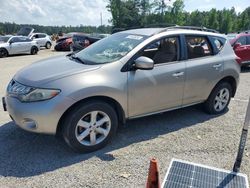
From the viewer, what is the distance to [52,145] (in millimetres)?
3861

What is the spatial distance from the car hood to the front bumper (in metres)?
0.29

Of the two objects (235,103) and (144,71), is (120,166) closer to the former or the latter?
(144,71)

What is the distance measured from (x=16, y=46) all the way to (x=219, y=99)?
16268 mm

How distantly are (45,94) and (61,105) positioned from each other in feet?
0.80

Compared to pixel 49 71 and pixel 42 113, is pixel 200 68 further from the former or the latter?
pixel 42 113

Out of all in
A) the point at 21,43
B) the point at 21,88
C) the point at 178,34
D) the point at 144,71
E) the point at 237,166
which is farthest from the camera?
the point at 21,43

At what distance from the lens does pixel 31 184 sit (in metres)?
2.98

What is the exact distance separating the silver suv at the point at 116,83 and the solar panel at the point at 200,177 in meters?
1.08

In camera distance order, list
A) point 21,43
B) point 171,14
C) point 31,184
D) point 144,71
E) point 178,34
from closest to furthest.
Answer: point 31,184, point 144,71, point 178,34, point 21,43, point 171,14

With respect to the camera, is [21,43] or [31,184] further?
[21,43]

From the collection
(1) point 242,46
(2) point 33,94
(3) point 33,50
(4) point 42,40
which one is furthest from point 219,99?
(4) point 42,40

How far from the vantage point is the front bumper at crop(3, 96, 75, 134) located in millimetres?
3273

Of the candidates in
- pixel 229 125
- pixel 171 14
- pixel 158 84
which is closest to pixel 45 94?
pixel 158 84

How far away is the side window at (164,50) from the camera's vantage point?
4.25 meters
